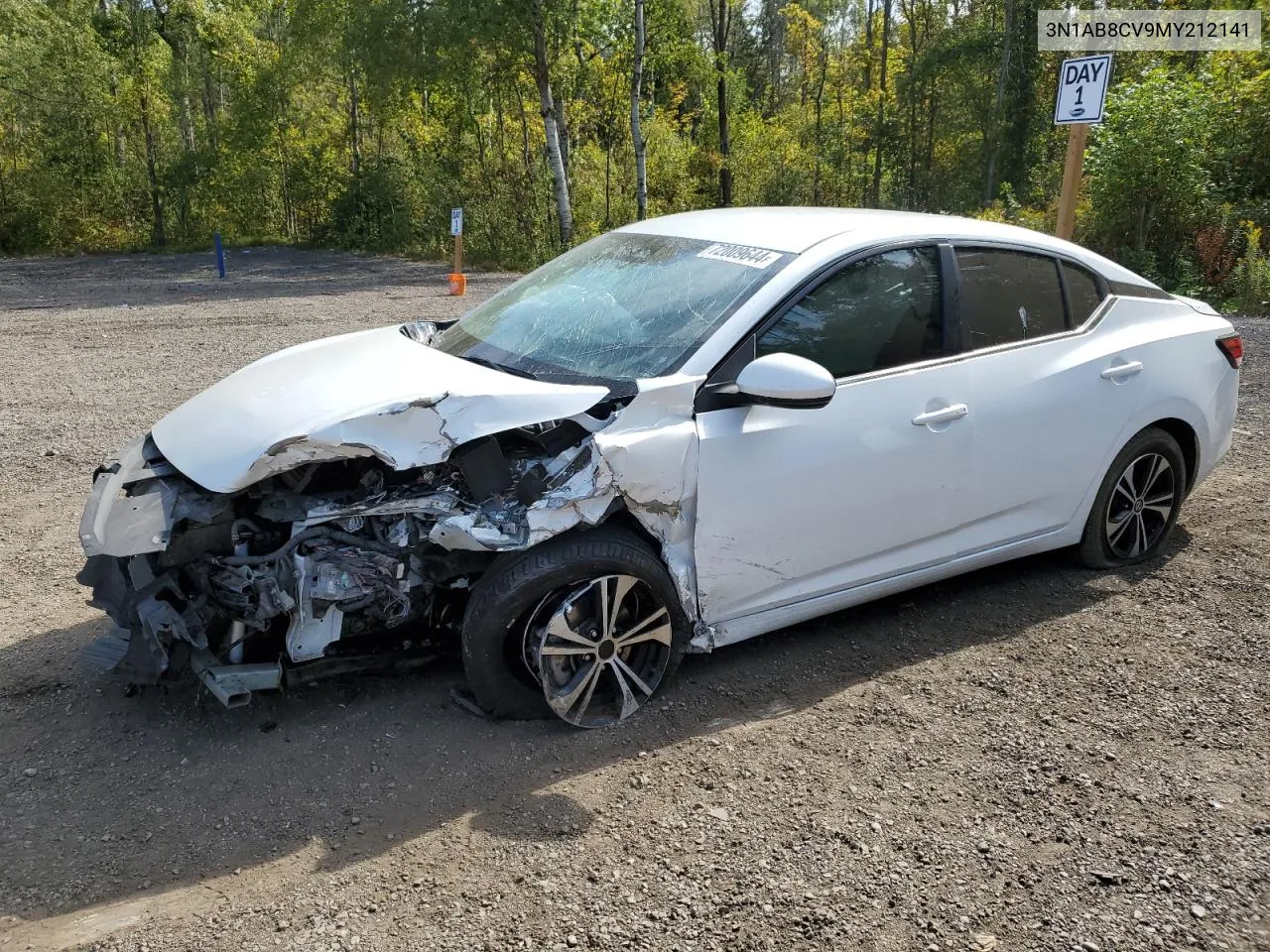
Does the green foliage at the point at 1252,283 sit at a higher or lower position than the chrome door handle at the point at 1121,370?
higher

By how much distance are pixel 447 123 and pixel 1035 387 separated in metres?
28.2

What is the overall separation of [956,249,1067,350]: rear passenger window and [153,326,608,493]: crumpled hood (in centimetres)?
172

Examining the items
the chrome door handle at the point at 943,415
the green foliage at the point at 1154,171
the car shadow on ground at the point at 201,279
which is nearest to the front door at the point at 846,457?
the chrome door handle at the point at 943,415

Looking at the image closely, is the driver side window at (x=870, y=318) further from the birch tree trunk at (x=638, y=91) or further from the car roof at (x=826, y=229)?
the birch tree trunk at (x=638, y=91)

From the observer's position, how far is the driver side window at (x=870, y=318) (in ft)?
12.0

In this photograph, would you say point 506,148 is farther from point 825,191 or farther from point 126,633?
point 126,633

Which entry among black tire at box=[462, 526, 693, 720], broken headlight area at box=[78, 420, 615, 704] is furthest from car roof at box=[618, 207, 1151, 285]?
black tire at box=[462, 526, 693, 720]

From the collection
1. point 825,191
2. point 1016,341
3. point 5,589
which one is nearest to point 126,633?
point 5,589

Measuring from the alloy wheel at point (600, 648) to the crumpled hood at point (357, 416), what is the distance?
25.3 inches

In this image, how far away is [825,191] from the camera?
32312 millimetres

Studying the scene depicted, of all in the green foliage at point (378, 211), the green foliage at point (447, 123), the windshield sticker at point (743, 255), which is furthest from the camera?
the green foliage at point (378, 211)

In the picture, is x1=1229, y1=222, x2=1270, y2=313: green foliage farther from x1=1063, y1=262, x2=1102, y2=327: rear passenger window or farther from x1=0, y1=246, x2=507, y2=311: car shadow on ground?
x1=0, y1=246, x2=507, y2=311: car shadow on ground

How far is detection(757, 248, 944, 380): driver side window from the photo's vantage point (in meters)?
3.67

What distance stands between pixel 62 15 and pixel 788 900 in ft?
111
